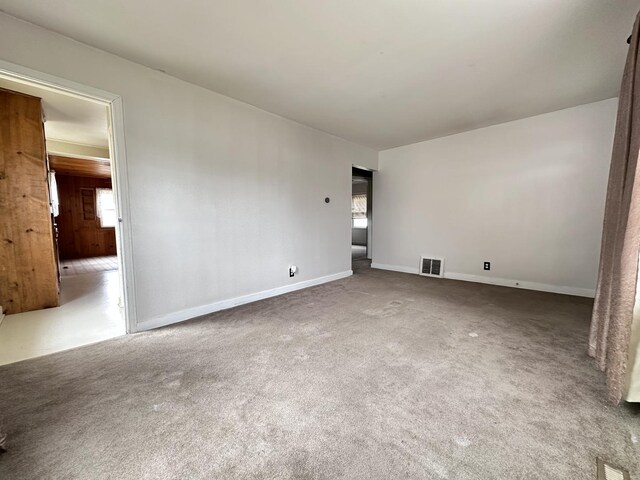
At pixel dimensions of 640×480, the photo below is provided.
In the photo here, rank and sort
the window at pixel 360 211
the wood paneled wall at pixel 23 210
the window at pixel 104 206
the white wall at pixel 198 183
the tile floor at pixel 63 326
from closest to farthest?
the tile floor at pixel 63 326
the white wall at pixel 198 183
the wood paneled wall at pixel 23 210
the window at pixel 104 206
the window at pixel 360 211

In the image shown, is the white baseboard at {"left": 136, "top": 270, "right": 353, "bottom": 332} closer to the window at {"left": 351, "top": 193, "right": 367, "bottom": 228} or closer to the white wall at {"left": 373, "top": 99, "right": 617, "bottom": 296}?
the white wall at {"left": 373, "top": 99, "right": 617, "bottom": 296}

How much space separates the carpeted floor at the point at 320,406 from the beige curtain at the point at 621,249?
0.79 ft

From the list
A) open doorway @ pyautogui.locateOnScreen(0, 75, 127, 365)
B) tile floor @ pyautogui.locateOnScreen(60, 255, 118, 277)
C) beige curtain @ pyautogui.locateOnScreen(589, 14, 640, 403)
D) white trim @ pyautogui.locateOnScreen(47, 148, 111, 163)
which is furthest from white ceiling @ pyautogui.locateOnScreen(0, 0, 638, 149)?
tile floor @ pyautogui.locateOnScreen(60, 255, 118, 277)

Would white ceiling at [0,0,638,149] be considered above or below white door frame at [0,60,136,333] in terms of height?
above

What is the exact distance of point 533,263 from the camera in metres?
3.75

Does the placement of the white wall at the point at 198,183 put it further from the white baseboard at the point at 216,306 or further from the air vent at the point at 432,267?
the air vent at the point at 432,267

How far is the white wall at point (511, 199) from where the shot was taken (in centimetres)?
332

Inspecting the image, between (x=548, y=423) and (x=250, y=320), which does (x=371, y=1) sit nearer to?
(x=548, y=423)

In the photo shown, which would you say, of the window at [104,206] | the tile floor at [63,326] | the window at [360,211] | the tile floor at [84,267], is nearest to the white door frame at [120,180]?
the tile floor at [63,326]

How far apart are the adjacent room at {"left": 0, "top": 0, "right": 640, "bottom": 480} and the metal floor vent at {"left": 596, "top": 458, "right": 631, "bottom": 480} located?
1 cm

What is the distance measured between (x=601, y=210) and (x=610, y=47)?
6.76 ft

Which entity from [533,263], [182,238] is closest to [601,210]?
[533,263]

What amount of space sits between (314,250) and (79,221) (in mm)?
7329

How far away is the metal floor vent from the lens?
3.35 feet
